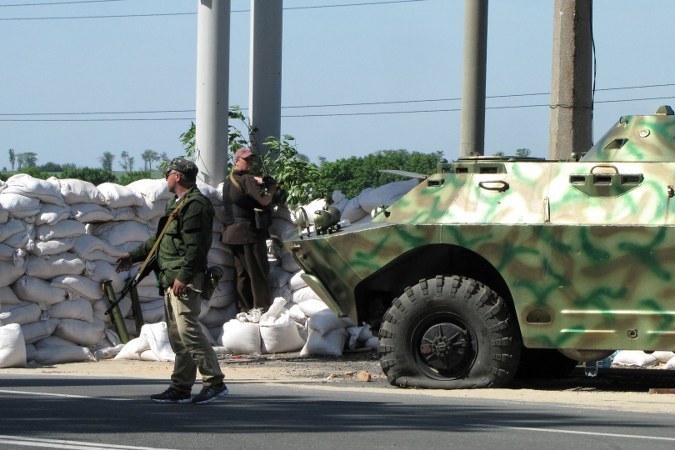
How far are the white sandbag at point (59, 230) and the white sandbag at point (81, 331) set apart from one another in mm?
849

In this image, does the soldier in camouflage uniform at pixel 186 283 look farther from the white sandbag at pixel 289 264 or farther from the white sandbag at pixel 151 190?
the white sandbag at pixel 289 264

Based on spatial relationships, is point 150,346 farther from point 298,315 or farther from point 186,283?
point 186,283

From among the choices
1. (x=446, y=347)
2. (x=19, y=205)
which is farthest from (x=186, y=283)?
(x=19, y=205)

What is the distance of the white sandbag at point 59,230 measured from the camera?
47.7ft

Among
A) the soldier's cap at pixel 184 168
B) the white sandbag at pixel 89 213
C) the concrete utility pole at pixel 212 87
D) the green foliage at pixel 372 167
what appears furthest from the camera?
the green foliage at pixel 372 167

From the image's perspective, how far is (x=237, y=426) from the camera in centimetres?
859

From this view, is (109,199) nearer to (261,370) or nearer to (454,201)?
(261,370)

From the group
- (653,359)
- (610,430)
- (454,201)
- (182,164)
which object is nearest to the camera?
(610,430)

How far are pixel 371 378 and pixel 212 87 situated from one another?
17.7 feet

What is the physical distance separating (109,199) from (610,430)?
306 inches

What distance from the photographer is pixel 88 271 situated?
14.8 metres

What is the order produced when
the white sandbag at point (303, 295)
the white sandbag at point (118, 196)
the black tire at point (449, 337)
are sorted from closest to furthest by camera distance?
the black tire at point (449, 337) < the white sandbag at point (118, 196) < the white sandbag at point (303, 295)

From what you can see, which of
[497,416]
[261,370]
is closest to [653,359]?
[261,370]

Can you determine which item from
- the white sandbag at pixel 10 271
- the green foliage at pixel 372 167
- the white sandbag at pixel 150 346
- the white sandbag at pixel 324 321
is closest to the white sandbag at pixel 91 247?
the white sandbag at pixel 10 271
